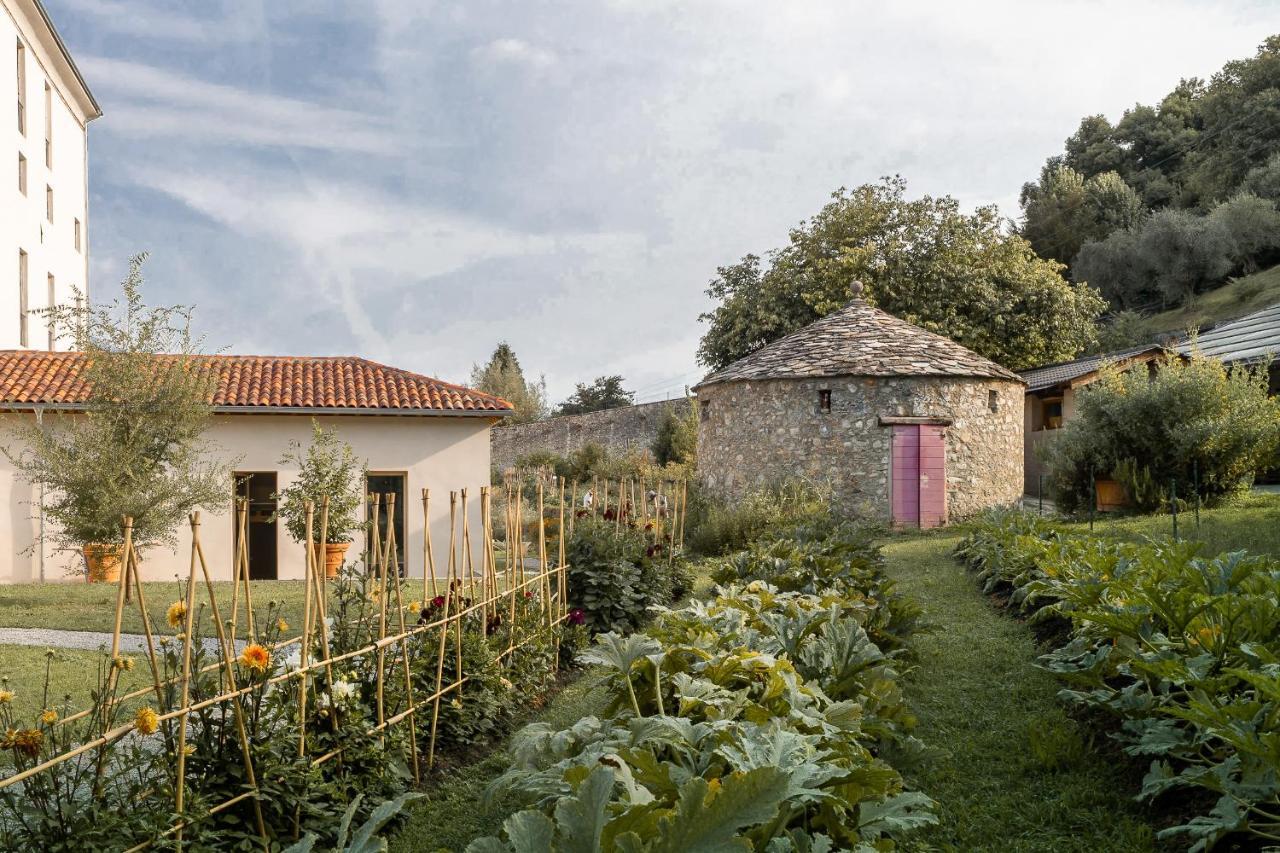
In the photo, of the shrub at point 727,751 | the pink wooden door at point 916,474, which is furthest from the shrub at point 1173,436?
the shrub at point 727,751

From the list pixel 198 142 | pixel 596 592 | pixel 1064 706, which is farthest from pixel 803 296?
pixel 1064 706

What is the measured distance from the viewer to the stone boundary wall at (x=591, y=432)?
30531mm

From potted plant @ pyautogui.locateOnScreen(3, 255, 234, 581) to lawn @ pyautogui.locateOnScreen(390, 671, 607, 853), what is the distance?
9485mm

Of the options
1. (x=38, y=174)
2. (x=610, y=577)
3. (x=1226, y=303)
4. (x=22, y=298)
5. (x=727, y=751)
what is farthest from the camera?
(x=1226, y=303)

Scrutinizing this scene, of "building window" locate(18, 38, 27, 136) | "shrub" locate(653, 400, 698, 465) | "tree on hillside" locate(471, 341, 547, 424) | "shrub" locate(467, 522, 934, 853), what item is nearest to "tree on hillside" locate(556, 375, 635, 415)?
"tree on hillside" locate(471, 341, 547, 424)

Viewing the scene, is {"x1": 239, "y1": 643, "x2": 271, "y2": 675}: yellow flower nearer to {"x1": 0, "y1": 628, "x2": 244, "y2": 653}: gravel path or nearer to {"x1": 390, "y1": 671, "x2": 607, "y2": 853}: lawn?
{"x1": 390, "y1": 671, "x2": 607, "y2": 853}: lawn

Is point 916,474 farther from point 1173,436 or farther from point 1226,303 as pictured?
point 1226,303

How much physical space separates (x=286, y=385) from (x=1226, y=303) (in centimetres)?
3519

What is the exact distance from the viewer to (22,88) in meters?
19.7

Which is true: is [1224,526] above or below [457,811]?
above

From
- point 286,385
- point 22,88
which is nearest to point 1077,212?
point 286,385

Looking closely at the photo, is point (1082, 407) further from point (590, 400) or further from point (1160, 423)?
point (590, 400)

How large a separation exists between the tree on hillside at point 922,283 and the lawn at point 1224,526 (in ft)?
35.1

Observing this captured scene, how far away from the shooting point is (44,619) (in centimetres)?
1012
